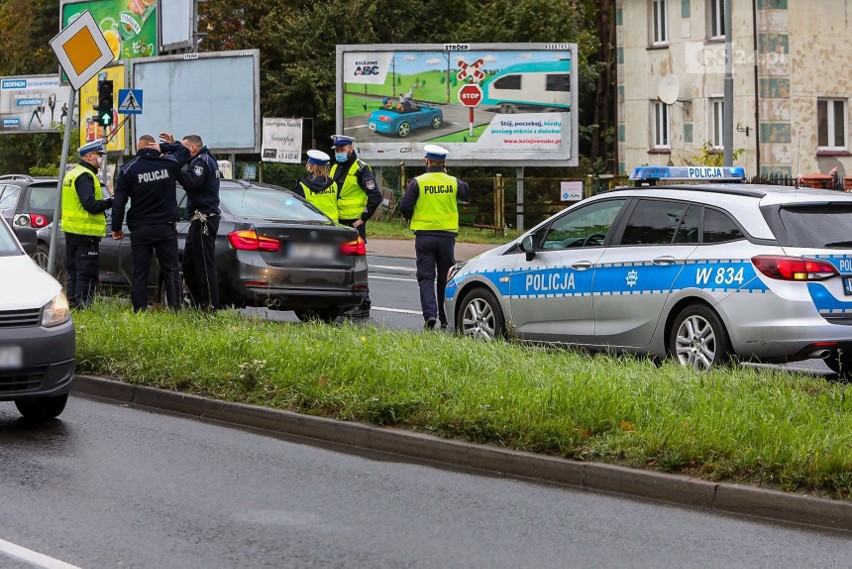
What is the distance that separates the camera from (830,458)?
7.07m

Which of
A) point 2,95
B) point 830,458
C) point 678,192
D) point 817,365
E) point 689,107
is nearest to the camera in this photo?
point 830,458

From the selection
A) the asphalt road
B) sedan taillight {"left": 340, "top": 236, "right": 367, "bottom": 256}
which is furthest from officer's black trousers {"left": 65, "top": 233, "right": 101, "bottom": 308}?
the asphalt road

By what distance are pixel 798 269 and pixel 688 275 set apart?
2.98 ft

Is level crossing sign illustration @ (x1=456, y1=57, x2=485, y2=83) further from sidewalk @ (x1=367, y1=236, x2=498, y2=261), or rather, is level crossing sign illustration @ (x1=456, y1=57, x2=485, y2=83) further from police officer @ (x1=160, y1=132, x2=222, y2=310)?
police officer @ (x1=160, y1=132, x2=222, y2=310)

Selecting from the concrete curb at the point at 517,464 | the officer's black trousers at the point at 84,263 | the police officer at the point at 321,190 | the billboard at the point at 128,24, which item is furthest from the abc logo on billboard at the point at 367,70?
the concrete curb at the point at 517,464

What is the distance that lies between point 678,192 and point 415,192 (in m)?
3.76

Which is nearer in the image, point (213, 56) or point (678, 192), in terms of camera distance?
point (678, 192)

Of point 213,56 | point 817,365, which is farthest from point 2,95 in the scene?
point 817,365

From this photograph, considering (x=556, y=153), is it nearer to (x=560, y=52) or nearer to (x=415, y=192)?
(x=560, y=52)

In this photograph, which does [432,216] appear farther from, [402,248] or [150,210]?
[402,248]

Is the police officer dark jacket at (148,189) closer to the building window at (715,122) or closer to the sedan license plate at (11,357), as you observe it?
→ the sedan license plate at (11,357)

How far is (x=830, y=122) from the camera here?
40469 millimetres

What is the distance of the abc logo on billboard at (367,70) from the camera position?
39312 mm

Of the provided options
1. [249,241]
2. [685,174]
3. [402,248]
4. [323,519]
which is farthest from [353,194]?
[402,248]
